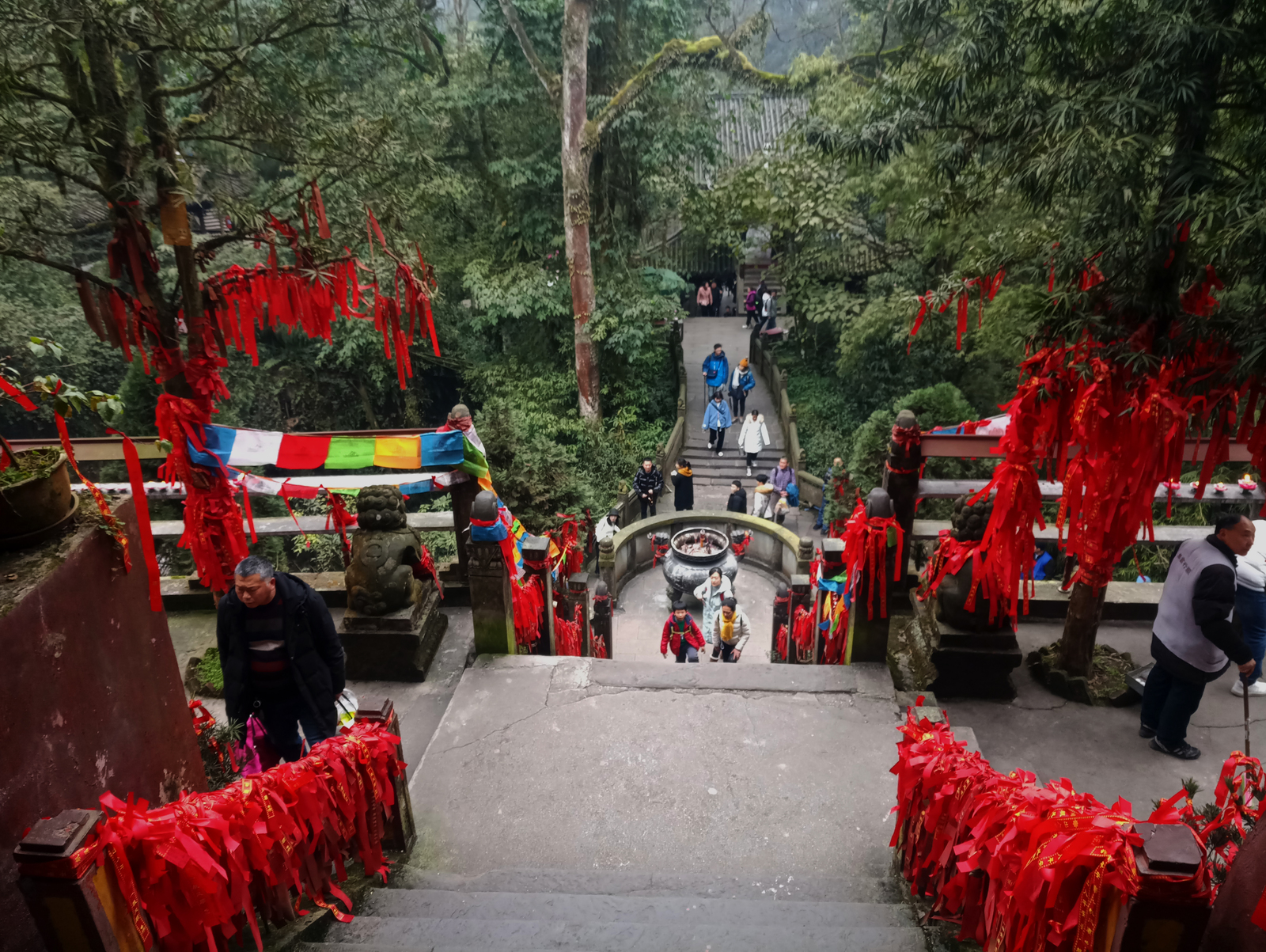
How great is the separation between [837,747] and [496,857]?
6.60ft

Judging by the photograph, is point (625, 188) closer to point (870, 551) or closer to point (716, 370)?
point (716, 370)

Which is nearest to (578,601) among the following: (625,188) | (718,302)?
(625,188)

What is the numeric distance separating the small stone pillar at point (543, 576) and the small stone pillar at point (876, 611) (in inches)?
85.7

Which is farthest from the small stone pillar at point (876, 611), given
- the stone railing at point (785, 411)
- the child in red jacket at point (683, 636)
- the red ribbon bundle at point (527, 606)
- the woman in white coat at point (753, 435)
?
the stone railing at point (785, 411)

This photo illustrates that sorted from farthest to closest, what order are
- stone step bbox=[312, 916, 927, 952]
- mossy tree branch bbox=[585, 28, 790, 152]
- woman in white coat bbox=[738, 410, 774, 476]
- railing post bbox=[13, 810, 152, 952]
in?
woman in white coat bbox=[738, 410, 774, 476] < mossy tree branch bbox=[585, 28, 790, 152] < stone step bbox=[312, 916, 927, 952] < railing post bbox=[13, 810, 152, 952]

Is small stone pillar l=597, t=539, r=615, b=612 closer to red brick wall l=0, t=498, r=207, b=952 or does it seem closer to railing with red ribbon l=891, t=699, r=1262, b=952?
railing with red ribbon l=891, t=699, r=1262, b=952

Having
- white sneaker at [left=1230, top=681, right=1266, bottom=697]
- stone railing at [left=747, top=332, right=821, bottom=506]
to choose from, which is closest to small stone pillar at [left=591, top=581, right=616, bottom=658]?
white sneaker at [left=1230, top=681, right=1266, bottom=697]

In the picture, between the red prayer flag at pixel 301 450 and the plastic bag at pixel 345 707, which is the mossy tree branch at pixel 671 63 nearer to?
the red prayer flag at pixel 301 450

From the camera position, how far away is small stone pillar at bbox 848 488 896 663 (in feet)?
15.2

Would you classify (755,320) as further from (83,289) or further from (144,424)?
(83,289)

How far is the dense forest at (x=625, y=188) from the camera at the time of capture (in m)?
4.12

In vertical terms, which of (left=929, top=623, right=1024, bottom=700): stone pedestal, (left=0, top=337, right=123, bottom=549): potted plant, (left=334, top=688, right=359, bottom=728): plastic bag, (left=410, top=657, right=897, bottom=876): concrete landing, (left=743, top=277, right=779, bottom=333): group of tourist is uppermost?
(left=743, top=277, right=779, bottom=333): group of tourist

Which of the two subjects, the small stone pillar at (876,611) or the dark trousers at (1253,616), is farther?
the small stone pillar at (876,611)

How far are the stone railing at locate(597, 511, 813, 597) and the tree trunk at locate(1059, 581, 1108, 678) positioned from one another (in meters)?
5.54
